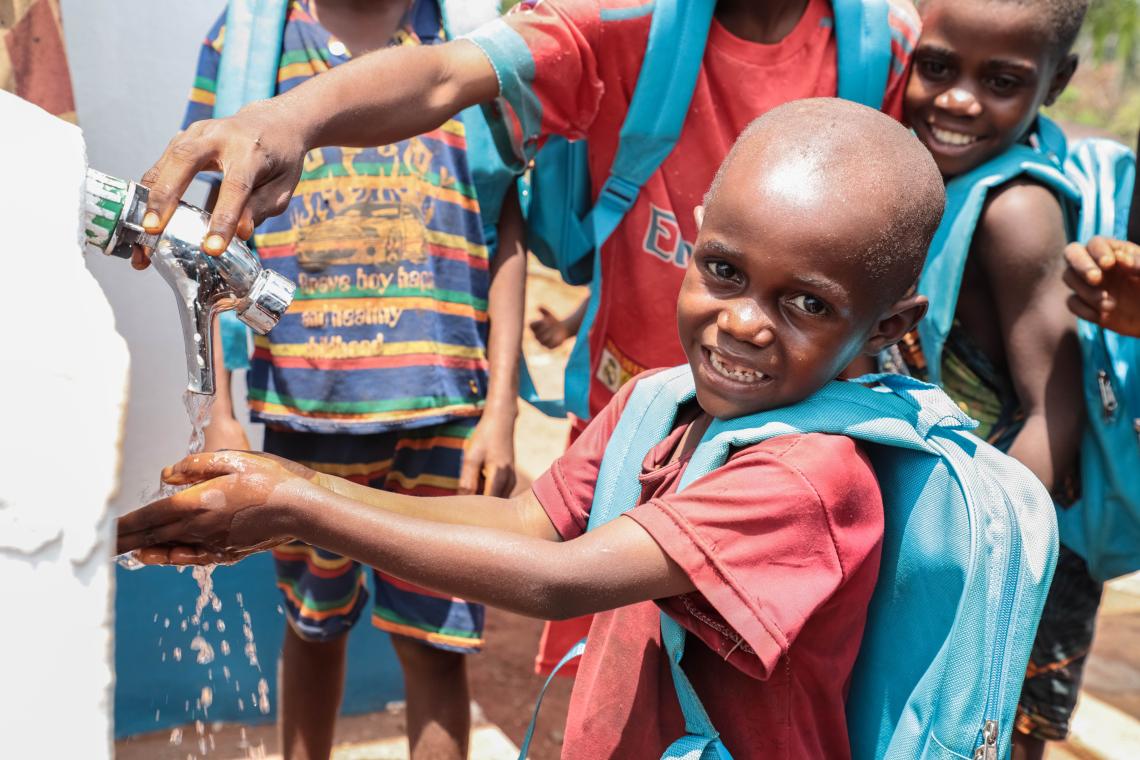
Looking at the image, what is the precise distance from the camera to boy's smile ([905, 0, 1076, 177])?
218 cm

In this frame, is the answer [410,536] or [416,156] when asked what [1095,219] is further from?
Answer: [410,536]

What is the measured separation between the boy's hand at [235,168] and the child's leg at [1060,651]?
1.81 m

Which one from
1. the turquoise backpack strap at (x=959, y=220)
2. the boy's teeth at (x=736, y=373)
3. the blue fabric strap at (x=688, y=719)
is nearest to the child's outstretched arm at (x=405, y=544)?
the blue fabric strap at (x=688, y=719)

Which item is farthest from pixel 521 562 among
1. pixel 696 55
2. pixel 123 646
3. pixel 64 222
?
pixel 123 646

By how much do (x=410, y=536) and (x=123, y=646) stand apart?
2.23m

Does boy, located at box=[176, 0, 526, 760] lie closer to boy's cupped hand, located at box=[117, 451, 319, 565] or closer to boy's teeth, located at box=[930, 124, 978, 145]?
boy's teeth, located at box=[930, 124, 978, 145]

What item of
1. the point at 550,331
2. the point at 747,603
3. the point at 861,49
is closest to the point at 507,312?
the point at 550,331

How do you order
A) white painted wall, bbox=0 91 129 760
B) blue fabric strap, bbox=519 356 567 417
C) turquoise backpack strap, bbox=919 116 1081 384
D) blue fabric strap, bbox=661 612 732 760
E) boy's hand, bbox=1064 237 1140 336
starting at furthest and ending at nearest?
blue fabric strap, bbox=519 356 567 417 → turquoise backpack strap, bbox=919 116 1081 384 → boy's hand, bbox=1064 237 1140 336 → blue fabric strap, bbox=661 612 732 760 → white painted wall, bbox=0 91 129 760

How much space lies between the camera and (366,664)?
360cm

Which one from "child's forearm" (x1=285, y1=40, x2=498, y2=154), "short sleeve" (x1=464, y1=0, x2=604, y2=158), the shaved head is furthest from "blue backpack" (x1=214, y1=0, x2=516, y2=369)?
the shaved head

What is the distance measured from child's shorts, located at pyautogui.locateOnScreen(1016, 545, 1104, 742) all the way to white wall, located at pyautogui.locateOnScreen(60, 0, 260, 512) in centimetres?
210

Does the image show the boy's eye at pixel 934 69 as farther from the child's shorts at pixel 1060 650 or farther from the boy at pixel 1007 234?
the child's shorts at pixel 1060 650

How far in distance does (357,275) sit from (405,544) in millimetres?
1190

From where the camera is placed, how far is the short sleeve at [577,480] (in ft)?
5.36
